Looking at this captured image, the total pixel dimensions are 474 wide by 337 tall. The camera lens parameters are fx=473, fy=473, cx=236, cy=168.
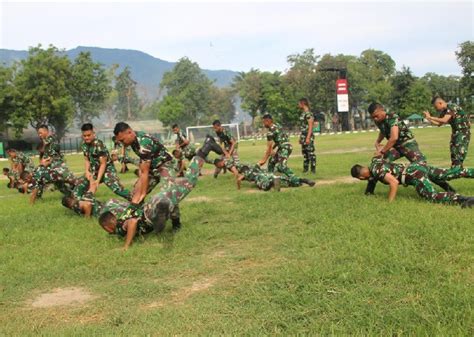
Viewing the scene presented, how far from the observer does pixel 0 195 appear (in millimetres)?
13352

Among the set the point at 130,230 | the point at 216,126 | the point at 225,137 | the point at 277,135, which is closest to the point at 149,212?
the point at 130,230

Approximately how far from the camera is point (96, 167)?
28.6ft

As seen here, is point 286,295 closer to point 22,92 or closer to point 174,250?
point 174,250

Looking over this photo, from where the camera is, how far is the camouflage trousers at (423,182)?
267 inches

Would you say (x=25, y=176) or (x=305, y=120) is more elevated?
(x=305, y=120)

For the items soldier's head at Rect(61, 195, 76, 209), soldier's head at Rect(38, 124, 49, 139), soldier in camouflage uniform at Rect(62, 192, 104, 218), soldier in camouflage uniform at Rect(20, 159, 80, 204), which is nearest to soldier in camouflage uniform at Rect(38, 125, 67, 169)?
soldier's head at Rect(38, 124, 49, 139)

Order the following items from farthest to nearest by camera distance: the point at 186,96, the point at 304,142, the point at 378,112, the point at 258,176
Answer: the point at 186,96 → the point at 304,142 → the point at 258,176 → the point at 378,112

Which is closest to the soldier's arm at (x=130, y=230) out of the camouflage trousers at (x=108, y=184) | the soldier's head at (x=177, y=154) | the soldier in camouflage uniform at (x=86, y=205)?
the soldier in camouflage uniform at (x=86, y=205)

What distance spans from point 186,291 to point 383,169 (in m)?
4.23

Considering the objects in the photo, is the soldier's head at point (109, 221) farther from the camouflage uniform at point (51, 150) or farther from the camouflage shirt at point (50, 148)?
the camouflage shirt at point (50, 148)

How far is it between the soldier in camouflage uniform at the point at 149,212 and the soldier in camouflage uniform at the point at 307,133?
5614 mm

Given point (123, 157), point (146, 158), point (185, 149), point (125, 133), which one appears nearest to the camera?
point (125, 133)

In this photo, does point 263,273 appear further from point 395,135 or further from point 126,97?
point 126,97

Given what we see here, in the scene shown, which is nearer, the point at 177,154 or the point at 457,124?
the point at 457,124
